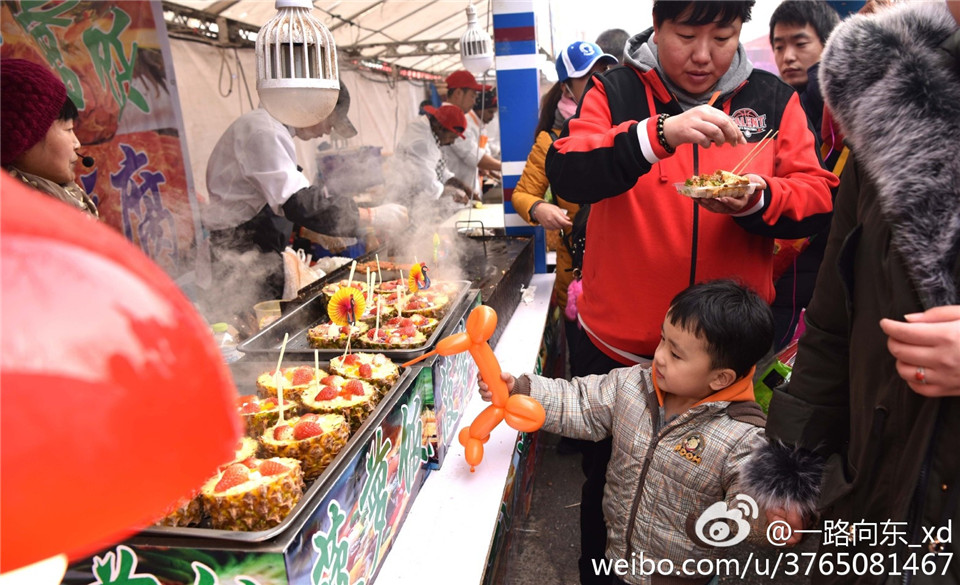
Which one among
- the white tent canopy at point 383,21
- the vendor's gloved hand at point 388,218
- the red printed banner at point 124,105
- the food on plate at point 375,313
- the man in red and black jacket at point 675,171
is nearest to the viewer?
the man in red and black jacket at point 675,171

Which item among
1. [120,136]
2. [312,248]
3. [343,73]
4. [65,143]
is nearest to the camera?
[65,143]

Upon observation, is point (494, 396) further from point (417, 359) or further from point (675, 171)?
point (675, 171)

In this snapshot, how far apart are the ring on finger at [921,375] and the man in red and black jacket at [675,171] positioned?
0.95 m

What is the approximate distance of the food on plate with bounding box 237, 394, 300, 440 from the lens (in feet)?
6.01

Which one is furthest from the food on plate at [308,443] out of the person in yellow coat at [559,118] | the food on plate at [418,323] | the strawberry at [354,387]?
the person in yellow coat at [559,118]

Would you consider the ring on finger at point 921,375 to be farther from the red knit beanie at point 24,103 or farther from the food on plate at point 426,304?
the red knit beanie at point 24,103

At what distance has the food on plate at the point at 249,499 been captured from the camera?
1.40 m

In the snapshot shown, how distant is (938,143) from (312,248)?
4.54 metres

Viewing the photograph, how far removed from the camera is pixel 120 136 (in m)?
4.45

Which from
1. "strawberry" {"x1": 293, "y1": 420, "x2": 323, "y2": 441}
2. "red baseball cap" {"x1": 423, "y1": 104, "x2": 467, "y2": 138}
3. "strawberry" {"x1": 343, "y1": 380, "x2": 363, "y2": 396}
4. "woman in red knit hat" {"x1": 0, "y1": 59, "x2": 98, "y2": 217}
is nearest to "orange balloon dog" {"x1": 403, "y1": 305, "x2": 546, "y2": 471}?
"strawberry" {"x1": 343, "y1": 380, "x2": 363, "y2": 396}

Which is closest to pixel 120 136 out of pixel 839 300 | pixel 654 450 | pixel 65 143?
pixel 65 143

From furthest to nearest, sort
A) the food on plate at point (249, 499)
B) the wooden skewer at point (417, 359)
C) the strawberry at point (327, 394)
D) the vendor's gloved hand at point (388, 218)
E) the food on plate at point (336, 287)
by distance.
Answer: the vendor's gloved hand at point (388, 218) < the food on plate at point (336, 287) < the wooden skewer at point (417, 359) < the strawberry at point (327, 394) < the food on plate at point (249, 499)

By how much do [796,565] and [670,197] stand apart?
2.14 meters

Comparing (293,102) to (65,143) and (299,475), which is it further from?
(299,475)
